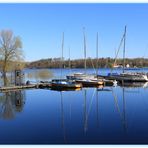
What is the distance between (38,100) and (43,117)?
9.39m

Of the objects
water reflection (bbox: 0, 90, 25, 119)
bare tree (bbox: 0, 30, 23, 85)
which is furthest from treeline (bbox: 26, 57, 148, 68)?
water reflection (bbox: 0, 90, 25, 119)

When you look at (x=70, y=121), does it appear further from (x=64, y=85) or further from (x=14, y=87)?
(x=64, y=85)

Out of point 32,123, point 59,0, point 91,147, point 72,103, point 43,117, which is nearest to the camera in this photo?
point 91,147

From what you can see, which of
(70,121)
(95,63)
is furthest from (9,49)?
(95,63)

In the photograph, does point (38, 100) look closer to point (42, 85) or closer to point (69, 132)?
point (42, 85)

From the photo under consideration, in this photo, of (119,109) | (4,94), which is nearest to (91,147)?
(119,109)

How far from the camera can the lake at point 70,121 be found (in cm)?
1548

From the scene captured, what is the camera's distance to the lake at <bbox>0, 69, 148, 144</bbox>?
15.5 metres

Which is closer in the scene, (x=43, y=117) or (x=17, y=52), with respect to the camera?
(x=43, y=117)

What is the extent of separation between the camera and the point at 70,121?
2008 cm

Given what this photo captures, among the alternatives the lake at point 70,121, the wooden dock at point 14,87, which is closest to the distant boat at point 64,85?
the wooden dock at point 14,87

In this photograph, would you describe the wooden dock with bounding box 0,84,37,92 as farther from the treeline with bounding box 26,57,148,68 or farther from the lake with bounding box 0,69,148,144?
the treeline with bounding box 26,57,148,68

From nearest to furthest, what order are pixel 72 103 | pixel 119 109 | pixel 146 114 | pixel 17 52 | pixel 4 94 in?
1. pixel 146 114
2. pixel 119 109
3. pixel 72 103
4. pixel 4 94
5. pixel 17 52

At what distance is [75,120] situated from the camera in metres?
20.4
